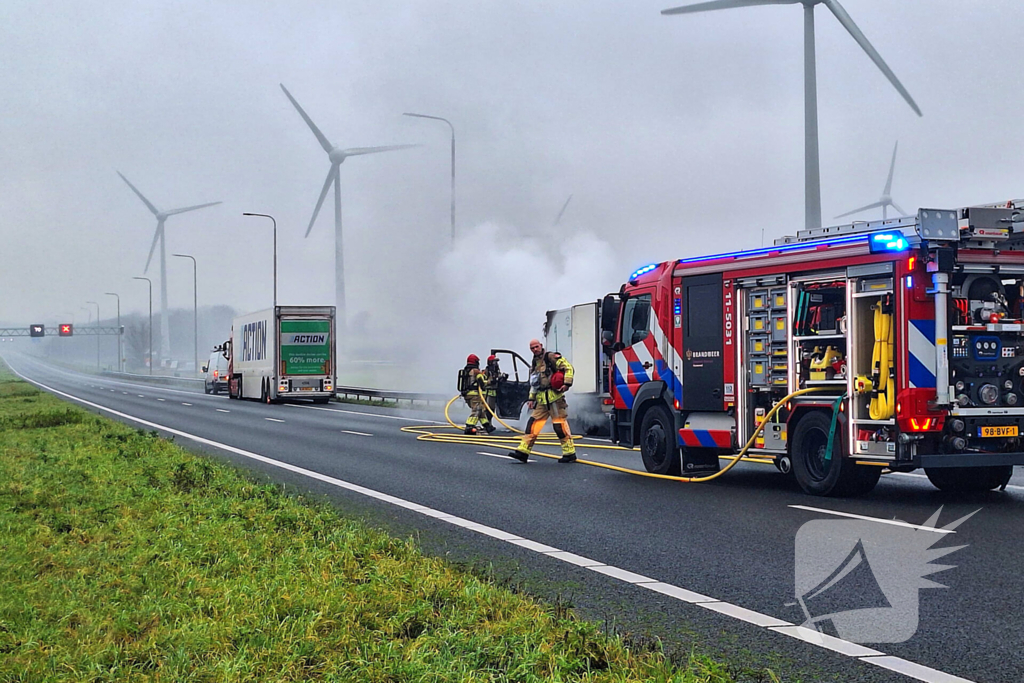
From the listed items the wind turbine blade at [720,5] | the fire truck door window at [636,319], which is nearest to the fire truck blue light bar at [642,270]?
the fire truck door window at [636,319]

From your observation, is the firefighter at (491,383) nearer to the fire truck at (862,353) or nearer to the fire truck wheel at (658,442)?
the fire truck wheel at (658,442)

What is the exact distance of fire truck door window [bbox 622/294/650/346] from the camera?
14.6 m

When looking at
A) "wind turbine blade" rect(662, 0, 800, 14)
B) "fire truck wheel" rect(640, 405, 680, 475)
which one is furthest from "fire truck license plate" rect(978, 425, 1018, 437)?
"wind turbine blade" rect(662, 0, 800, 14)

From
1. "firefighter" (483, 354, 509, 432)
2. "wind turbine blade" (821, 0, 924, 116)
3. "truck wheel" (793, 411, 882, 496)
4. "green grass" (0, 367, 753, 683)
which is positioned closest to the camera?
"green grass" (0, 367, 753, 683)

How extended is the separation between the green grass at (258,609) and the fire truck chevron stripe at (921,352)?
530 centimetres

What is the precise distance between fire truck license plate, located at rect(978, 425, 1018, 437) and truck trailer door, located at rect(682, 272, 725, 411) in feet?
10.1

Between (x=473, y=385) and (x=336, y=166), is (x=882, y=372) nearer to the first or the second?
(x=473, y=385)

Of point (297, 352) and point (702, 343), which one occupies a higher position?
point (297, 352)

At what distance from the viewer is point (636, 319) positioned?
14938mm

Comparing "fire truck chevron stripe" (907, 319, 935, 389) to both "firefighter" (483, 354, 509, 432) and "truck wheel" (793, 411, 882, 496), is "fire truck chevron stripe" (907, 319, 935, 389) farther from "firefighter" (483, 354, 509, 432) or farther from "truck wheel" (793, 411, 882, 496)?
"firefighter" (483, 354, 509, 432)

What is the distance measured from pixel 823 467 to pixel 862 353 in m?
1.30

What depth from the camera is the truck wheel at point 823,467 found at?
11.1 meters

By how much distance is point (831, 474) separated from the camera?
11164 mm

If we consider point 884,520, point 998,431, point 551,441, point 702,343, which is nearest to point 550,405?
point 702,343
